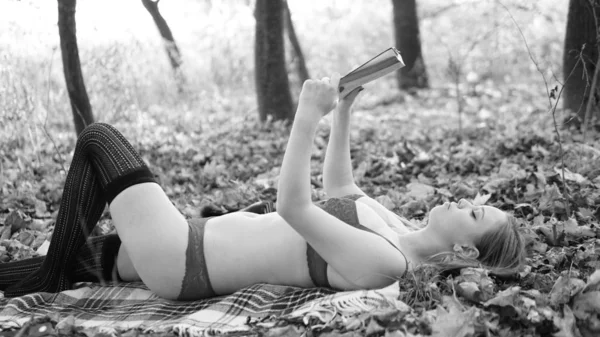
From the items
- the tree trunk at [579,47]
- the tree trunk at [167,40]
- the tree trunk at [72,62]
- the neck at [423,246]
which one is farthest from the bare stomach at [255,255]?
the tree trunk at [167,40]

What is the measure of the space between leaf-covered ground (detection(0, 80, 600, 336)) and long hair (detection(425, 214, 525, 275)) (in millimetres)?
54

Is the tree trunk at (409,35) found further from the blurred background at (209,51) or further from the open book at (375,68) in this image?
the open book at (375,68)

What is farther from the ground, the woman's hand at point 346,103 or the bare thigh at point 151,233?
the woman's hand at point 346,103

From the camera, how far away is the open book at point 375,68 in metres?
2.16

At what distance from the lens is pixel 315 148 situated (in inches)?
237

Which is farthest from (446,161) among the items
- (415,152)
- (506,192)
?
(506,192)

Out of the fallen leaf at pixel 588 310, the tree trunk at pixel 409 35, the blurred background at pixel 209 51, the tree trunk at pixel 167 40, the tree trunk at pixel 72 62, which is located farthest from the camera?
the tree trunk at pixel 409 35

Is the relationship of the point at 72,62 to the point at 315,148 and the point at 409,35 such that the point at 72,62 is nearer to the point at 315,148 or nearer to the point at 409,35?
the point at 315,148

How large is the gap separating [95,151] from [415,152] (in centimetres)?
340

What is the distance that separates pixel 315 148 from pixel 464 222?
3729 mm

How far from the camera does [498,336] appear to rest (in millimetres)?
1899

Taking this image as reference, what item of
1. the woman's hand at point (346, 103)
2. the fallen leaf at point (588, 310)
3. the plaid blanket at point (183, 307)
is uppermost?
the woman's hand at point (346, 103)

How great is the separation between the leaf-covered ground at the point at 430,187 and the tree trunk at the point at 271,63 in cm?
27

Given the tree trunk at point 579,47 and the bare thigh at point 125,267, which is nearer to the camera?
the bare thigh at point 125,267
